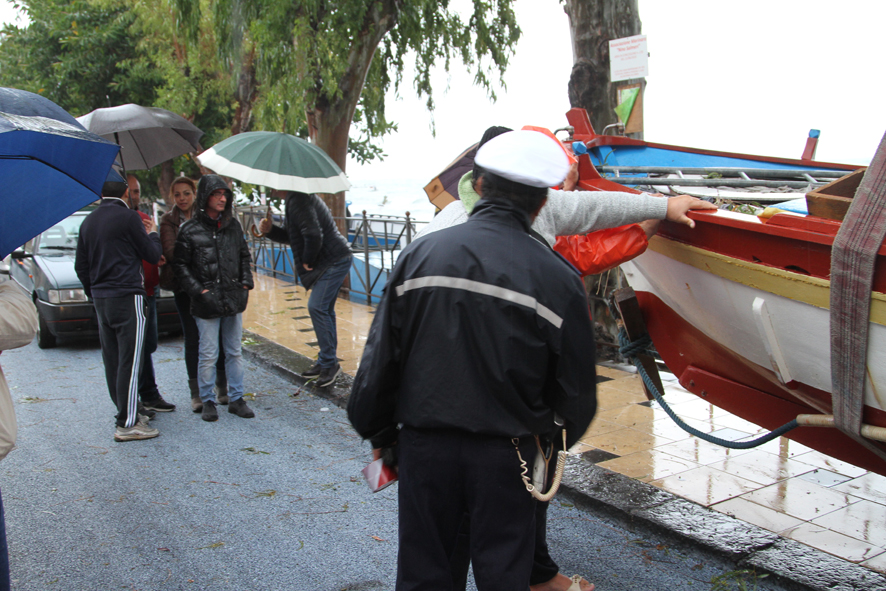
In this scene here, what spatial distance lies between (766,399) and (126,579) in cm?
300

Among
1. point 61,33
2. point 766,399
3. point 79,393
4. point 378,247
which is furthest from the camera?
point 61,33

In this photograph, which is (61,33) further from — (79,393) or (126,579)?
(126,579)

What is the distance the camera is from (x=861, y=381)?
230cm

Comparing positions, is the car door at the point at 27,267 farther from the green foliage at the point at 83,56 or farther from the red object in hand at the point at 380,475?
the green foliage at the point at 83,56

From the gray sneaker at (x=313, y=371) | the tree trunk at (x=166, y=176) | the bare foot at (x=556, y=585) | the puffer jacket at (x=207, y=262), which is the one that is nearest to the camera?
the bare foot at (x=556, y=585)

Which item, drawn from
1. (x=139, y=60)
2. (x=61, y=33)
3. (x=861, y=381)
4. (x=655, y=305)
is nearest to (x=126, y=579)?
(x=655, y=305)

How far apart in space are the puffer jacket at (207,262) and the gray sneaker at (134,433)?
0.94 meters

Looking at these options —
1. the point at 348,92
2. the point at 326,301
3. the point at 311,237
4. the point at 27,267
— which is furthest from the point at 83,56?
the point at 326,301

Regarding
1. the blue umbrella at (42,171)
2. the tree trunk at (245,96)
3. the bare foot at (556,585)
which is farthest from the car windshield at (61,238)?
the tree trunk at (245,96)

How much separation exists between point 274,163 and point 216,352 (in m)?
1.69

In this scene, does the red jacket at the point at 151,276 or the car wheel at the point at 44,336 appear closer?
the red jacket at the point at 151,276

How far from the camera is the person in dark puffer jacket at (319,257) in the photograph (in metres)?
6.09

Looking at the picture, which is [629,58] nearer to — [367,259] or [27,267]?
[367,259]

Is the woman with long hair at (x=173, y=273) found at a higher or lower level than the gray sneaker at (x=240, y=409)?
higher
